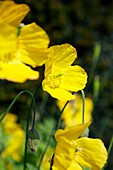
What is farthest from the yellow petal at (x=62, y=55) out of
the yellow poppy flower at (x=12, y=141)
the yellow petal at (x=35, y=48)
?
the yellow poppy flower at (x=12, y=141)

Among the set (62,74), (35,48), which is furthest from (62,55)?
(35,48)

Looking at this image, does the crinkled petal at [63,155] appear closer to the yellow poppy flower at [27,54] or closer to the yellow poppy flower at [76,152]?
the yellow poppy flower at [76,152]

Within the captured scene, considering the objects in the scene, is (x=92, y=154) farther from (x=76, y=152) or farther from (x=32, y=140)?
(x=32, y=140)

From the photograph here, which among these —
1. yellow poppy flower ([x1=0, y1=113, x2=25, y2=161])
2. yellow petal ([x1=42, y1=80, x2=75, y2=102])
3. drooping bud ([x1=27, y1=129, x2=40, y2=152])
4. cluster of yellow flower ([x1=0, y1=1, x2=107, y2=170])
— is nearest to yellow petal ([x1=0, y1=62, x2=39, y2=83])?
cluster of yellow flower ([x1=0, y1=1, x2=107, y2=170])

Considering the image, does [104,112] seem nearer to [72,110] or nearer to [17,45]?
[72,110]

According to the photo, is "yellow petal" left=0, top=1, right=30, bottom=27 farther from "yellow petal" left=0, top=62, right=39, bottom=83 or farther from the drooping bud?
the drooping bud
